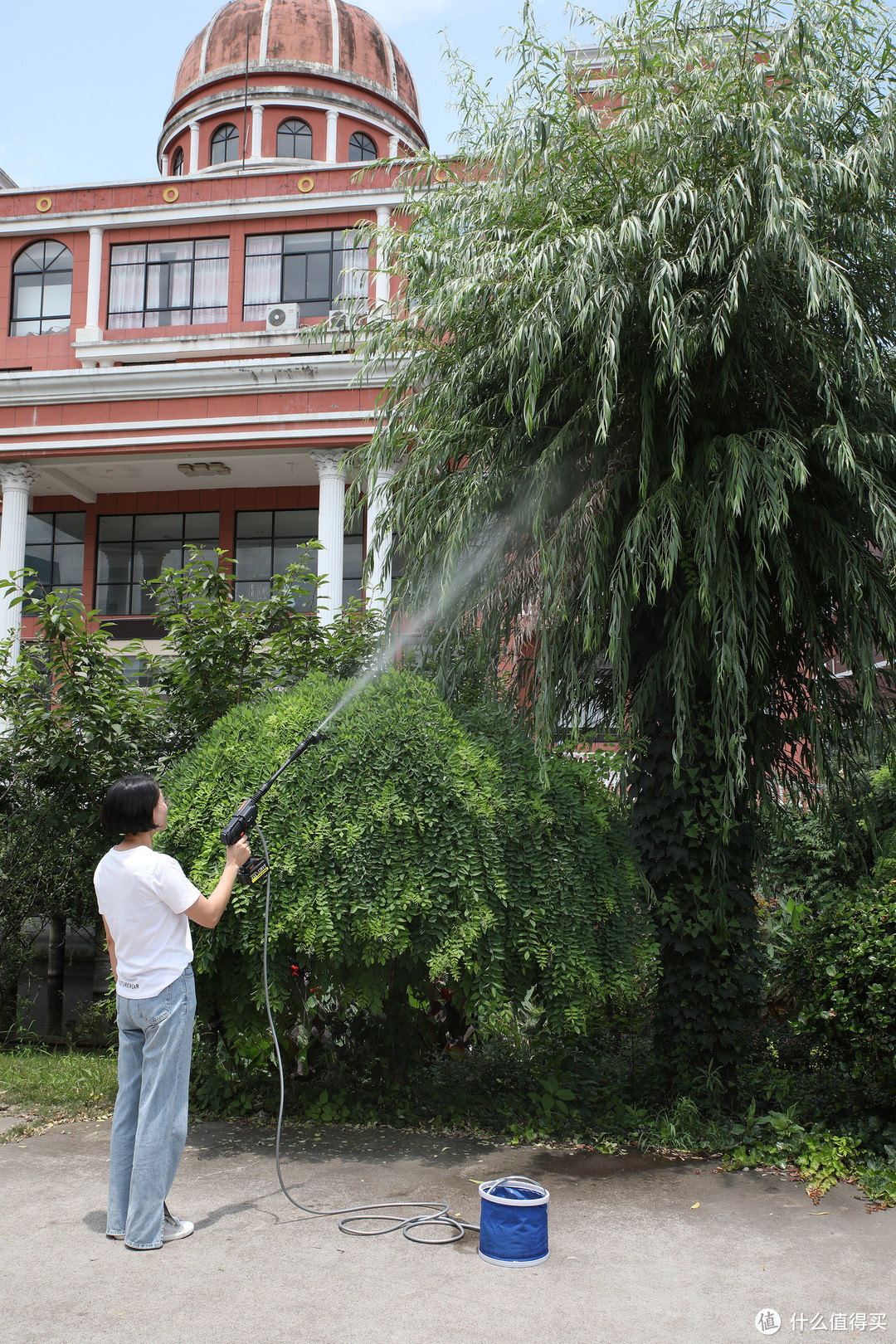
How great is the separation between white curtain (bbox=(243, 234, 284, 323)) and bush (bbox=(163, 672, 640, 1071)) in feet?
76.1

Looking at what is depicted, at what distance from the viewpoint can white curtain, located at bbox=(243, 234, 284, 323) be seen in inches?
1048

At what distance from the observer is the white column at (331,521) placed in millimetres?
21125

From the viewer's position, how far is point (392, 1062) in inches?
260

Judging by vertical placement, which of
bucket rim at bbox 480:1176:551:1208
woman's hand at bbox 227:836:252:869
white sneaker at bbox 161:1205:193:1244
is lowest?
white sneaker at bbox 161:1205:193:1244

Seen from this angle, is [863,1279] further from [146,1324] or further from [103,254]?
[103,254]

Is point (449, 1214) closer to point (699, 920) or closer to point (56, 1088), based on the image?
point (699, 920)

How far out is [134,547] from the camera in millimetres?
27625

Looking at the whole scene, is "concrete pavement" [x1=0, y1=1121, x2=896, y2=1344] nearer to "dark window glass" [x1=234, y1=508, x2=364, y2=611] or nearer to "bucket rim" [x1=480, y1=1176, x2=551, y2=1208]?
"bucket rim" [x1=480, y1=1176, x2=551, y2=1208]

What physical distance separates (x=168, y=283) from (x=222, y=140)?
15.5 m

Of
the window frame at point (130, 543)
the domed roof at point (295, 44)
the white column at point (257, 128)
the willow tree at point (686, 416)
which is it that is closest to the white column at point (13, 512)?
the window frame at point (130, 543)

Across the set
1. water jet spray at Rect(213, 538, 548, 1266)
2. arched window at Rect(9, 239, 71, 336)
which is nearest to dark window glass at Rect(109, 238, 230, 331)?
arched window at Rect(9, 239, 71, 336)

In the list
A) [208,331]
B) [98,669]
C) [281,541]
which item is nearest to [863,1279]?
[98,669]

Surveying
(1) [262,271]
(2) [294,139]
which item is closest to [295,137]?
(2) [294,139]

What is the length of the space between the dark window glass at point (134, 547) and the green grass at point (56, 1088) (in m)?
20.9
